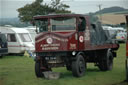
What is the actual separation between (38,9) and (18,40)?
24.6m

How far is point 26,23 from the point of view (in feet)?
182

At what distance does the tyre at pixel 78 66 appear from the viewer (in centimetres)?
1382

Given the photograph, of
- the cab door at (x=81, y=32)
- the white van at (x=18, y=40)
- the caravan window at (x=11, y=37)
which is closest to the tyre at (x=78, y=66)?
the cab door at (x=81, y=32)

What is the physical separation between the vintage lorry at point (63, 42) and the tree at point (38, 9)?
34301mm

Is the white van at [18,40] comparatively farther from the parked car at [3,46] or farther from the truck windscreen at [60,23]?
the truck windscreen at [60,23]

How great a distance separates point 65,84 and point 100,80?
1.73m

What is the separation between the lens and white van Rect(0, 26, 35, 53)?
91.5ft

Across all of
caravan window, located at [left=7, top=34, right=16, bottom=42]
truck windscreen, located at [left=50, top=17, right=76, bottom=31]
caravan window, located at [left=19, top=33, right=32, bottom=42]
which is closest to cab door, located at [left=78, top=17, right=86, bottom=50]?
truck windscreen, located at [left=50, top=17, right=76, bottom=31]

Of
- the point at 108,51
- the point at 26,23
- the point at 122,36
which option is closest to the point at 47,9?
the point at 26,23

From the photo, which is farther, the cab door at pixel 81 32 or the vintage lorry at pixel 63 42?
the cab door at pixel 81 32

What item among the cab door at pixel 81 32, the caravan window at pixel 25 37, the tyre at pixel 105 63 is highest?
the cab door at pixel 81 32

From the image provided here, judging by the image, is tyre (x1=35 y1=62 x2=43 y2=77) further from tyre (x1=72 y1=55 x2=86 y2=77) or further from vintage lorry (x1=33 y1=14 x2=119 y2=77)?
tyre (x1=72 y1=55 x2=86 y2=77)

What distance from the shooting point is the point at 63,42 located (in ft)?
44.7

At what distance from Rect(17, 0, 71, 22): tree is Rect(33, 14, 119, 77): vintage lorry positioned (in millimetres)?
34301
